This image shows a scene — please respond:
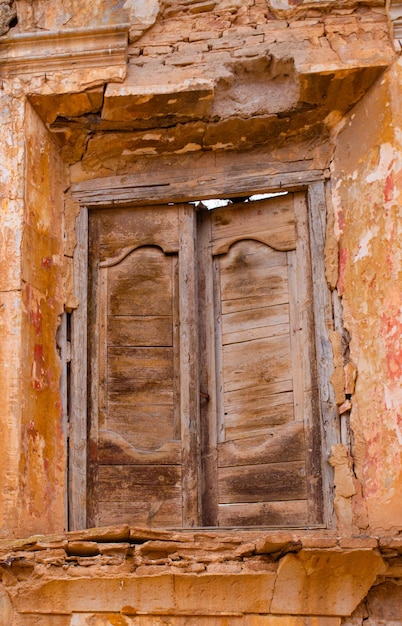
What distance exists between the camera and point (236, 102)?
6238 mm

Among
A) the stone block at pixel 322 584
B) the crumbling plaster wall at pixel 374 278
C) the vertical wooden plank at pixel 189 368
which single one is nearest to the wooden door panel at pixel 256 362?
the vertical wooden plank at pixel 189 368

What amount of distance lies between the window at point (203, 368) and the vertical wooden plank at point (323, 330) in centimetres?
6

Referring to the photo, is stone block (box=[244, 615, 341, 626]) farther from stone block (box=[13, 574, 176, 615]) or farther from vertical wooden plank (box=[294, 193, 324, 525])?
vertical wooden plank (box=[294, 193, 324, 525])

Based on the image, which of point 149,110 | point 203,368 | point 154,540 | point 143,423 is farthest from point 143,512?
point 149,110

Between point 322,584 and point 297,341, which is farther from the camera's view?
point 297,341

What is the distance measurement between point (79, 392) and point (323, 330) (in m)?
1.39

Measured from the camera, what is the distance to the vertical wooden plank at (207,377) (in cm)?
608

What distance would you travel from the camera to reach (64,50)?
20.5 ft

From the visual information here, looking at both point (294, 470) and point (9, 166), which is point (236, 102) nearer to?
point (9, 166)

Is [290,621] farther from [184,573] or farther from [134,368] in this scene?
[134,368]

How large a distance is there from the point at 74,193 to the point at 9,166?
0.51 meters

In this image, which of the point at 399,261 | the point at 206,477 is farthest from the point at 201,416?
the point at 399,261

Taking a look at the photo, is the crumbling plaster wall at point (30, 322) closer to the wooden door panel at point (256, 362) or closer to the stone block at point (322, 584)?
the wooden door panel at point (256, 362)

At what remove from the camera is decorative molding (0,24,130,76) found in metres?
6.19
